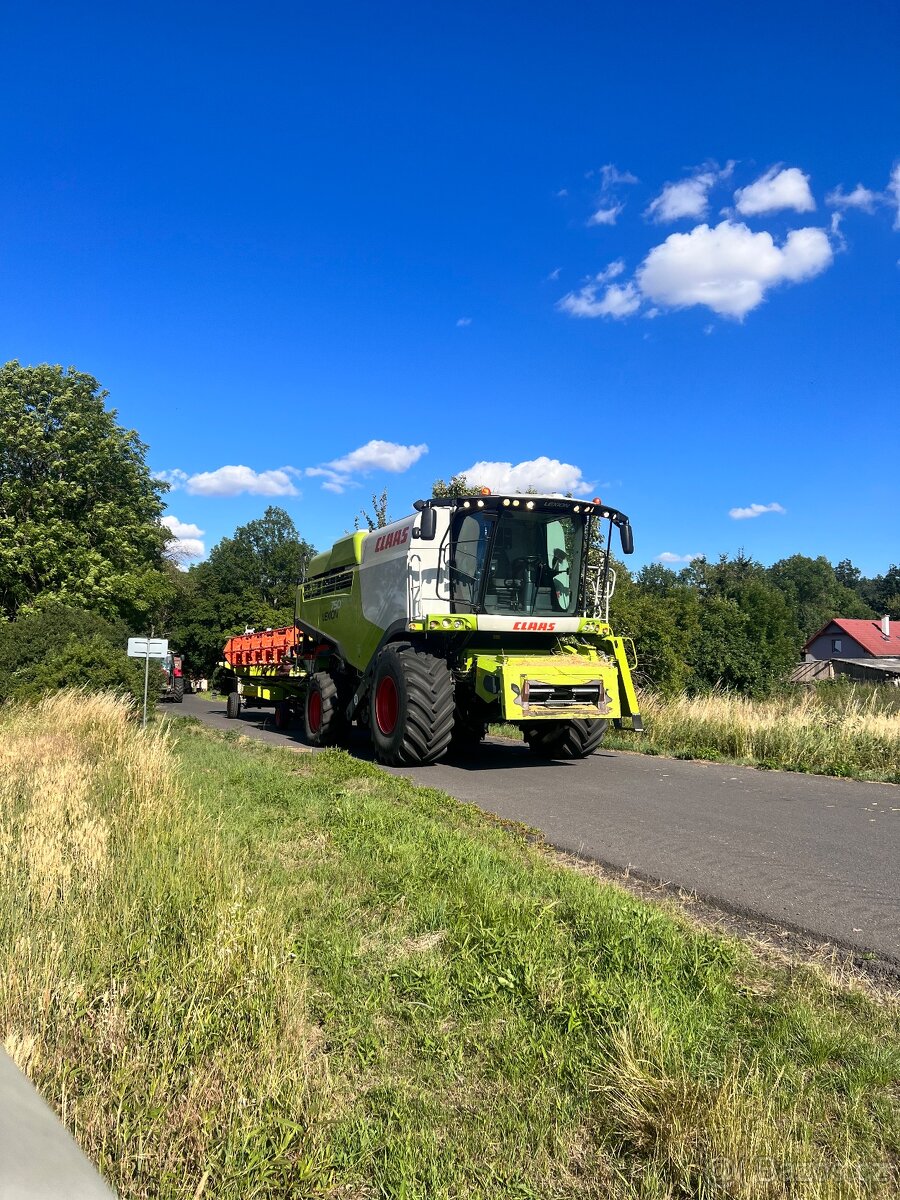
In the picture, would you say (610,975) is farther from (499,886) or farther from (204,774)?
(204,774)

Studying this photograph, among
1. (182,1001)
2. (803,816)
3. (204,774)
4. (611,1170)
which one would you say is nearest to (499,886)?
(182,1001)

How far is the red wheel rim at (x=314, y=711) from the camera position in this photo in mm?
13938

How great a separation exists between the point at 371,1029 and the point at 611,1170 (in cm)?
104

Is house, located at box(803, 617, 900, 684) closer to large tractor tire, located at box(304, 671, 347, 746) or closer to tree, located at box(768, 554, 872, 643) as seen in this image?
tree, located at box(768, 554, 872, 643)

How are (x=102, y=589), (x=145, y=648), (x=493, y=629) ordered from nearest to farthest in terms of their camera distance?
(x=493, y=629), (x=145, y=648), (x=102, y=589)

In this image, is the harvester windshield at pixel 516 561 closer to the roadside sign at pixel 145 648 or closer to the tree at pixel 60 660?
the roadside sign at pixel 145 648

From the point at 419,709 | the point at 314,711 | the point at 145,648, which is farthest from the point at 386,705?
the point at 145,648

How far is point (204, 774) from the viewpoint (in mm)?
8664

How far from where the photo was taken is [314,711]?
14.2 meters

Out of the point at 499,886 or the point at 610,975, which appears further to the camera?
the point at 499,886

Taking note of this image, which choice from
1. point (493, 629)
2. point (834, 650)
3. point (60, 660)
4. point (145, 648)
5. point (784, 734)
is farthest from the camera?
point (834, 650)

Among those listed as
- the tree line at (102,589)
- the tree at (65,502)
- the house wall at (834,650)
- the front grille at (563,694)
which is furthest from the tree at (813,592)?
the front grille at (563,694)

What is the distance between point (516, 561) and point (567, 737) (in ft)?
8.76

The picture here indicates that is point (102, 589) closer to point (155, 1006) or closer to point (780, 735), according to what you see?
point (780, 735)
